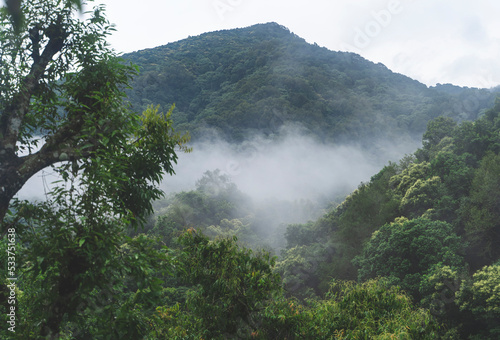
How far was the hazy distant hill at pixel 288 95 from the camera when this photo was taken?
3728 inches

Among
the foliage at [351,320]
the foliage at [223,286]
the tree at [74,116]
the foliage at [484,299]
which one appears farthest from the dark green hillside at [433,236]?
the tree at [74,116]

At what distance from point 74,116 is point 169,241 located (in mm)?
35712

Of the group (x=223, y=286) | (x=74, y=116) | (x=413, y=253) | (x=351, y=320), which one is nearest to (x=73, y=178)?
(x=74, y=116)

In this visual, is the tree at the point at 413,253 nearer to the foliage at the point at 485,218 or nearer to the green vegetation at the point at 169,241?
the green vegetation at the point at 169,241

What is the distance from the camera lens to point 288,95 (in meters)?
107

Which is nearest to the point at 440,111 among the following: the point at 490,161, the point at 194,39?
the point at 490,161

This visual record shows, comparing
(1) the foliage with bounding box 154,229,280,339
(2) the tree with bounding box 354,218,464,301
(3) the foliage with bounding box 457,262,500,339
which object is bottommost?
(3) the foliage with bounding box 457,262,500,339

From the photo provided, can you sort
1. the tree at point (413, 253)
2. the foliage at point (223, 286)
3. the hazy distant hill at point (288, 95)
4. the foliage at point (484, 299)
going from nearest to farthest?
1. the foliage at point (223, 286)
2. the foliage at point (484, 299)
3. the tree at point (413, 253)
4. the hazy distant hill at point (288, 95)

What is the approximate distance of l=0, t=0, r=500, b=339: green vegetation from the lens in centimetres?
409

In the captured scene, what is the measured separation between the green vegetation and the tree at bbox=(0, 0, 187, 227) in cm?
2

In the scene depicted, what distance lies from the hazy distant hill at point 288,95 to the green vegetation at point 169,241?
2085 inches

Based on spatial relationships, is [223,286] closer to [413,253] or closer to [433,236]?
[413,253]

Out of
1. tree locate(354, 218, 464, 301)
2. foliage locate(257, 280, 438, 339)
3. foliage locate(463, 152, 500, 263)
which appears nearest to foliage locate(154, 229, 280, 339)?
foliage locate(257, 280, 438, 339)

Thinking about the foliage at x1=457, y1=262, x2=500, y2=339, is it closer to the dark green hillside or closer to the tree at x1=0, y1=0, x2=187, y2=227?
the dark green hillside
